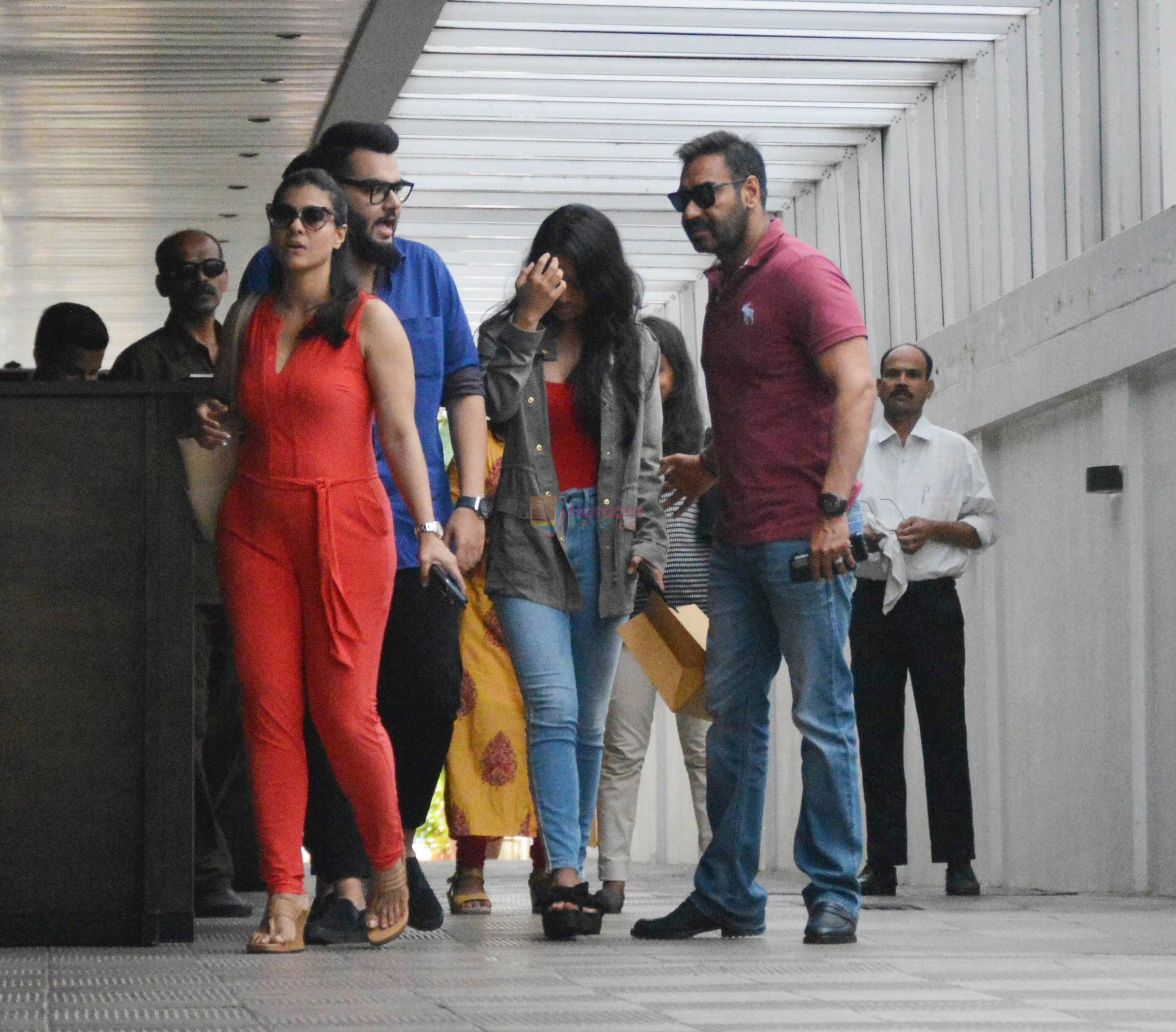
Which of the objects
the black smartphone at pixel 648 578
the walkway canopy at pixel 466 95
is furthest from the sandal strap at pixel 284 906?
the walkway canopy at pixel 466 95

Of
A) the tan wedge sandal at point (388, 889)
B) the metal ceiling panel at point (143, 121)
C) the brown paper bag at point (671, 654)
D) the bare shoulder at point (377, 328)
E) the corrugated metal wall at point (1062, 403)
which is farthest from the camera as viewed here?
the metal ceiling panel at point (143, 121)

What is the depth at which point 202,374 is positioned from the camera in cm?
676

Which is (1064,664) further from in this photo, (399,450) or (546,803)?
(399,450)

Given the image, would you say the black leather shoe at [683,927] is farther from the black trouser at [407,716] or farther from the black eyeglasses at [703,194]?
the black eyeglasses at [703,194]

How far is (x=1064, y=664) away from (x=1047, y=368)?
3.96ft

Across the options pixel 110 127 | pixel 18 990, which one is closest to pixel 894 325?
pixel 110 127

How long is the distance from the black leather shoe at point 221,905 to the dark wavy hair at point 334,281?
6.86ft

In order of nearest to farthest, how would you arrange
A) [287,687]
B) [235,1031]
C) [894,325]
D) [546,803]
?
1. [235,1031]
2. [287,687]
3. [546,803]
4. [894,325]

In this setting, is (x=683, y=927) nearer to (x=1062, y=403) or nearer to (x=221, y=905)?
(x=221, y=905)

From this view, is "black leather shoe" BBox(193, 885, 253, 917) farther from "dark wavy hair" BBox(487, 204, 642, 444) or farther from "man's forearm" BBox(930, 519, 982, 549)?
"man's forearm" BBox(930, 519, 982, 549)

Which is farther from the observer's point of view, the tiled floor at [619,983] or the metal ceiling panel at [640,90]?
the metal ceiling panel at [640,90]

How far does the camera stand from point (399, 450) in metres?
5.18

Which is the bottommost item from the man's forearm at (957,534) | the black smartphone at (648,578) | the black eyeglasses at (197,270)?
the black smartphone at (648,578)

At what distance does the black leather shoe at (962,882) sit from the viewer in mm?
7910
